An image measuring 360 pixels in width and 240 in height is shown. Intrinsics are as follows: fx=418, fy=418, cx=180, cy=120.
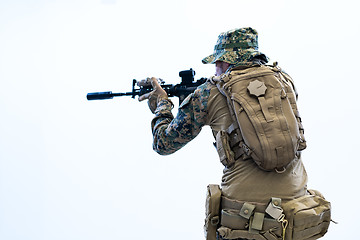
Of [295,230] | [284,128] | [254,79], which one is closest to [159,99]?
[254,79]

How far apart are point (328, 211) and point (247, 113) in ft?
1.46

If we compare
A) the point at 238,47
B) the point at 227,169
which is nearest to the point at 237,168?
the point at 227,169

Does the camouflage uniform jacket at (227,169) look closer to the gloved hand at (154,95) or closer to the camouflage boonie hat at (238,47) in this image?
the camouflage boonie hat at (238,47)

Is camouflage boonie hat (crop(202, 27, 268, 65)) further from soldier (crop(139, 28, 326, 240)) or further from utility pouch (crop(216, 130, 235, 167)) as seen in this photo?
utility pouch (crop(216, 130, 235, 167))

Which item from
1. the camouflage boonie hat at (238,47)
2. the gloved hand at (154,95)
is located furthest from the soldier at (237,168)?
the gloved hand at (154,95)

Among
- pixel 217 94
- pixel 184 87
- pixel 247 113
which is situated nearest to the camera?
pixel 247 113

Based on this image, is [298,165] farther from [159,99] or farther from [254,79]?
[159,99]

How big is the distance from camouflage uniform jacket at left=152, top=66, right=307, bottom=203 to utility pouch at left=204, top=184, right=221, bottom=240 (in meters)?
0.03

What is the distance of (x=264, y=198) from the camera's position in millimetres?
1328

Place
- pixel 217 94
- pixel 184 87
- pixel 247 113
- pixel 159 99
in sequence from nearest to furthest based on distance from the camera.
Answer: pixel 247 113 < pixel 217 94 < pixel 159 99 < pixel 184 87

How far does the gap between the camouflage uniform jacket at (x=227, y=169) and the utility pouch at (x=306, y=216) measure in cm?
3

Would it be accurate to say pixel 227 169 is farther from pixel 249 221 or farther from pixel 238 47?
pixel 238 47

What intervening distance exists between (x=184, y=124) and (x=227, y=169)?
212mm

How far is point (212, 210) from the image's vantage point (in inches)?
54.4
